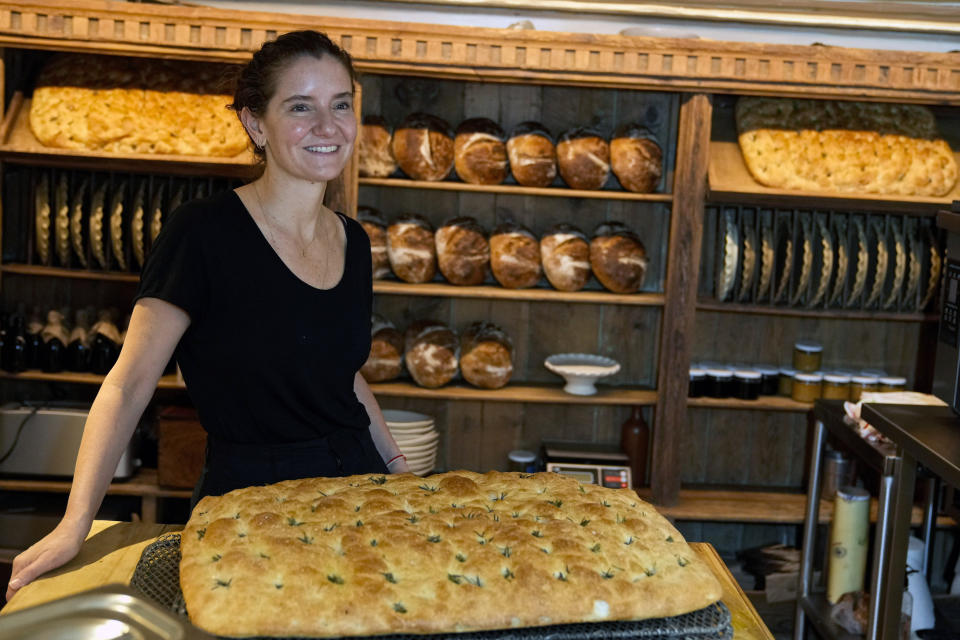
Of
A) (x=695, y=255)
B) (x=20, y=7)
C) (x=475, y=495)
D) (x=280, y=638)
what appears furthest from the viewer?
(x=695, y=255)

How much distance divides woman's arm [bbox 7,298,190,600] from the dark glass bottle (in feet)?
7.43

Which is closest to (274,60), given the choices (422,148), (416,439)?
(422,148)

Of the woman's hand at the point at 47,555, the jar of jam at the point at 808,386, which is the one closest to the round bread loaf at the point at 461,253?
the jar of jam at the point at 808,386

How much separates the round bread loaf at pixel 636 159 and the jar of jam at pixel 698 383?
2.27ft

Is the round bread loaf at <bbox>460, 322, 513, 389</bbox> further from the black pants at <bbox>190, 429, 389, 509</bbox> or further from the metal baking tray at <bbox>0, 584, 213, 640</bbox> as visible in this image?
the metal baking tray at <bbox>0, 584, 213, 640</bbox>

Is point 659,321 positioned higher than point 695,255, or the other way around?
point 695,255

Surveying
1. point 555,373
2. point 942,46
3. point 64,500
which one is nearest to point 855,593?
point 555,373

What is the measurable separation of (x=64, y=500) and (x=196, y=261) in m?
2.25

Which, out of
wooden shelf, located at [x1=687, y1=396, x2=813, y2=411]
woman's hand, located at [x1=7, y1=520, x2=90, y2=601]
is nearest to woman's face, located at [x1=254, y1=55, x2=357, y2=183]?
woman's hand, located at [x1=7, y1=520, x2=90, y2=601]

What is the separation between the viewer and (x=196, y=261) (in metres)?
1.64

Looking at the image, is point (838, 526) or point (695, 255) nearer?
point (838, 526)

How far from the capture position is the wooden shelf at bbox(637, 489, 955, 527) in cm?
343

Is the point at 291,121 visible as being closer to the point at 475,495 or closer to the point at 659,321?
the point at 475,495

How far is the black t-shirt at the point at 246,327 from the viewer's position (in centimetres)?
164
